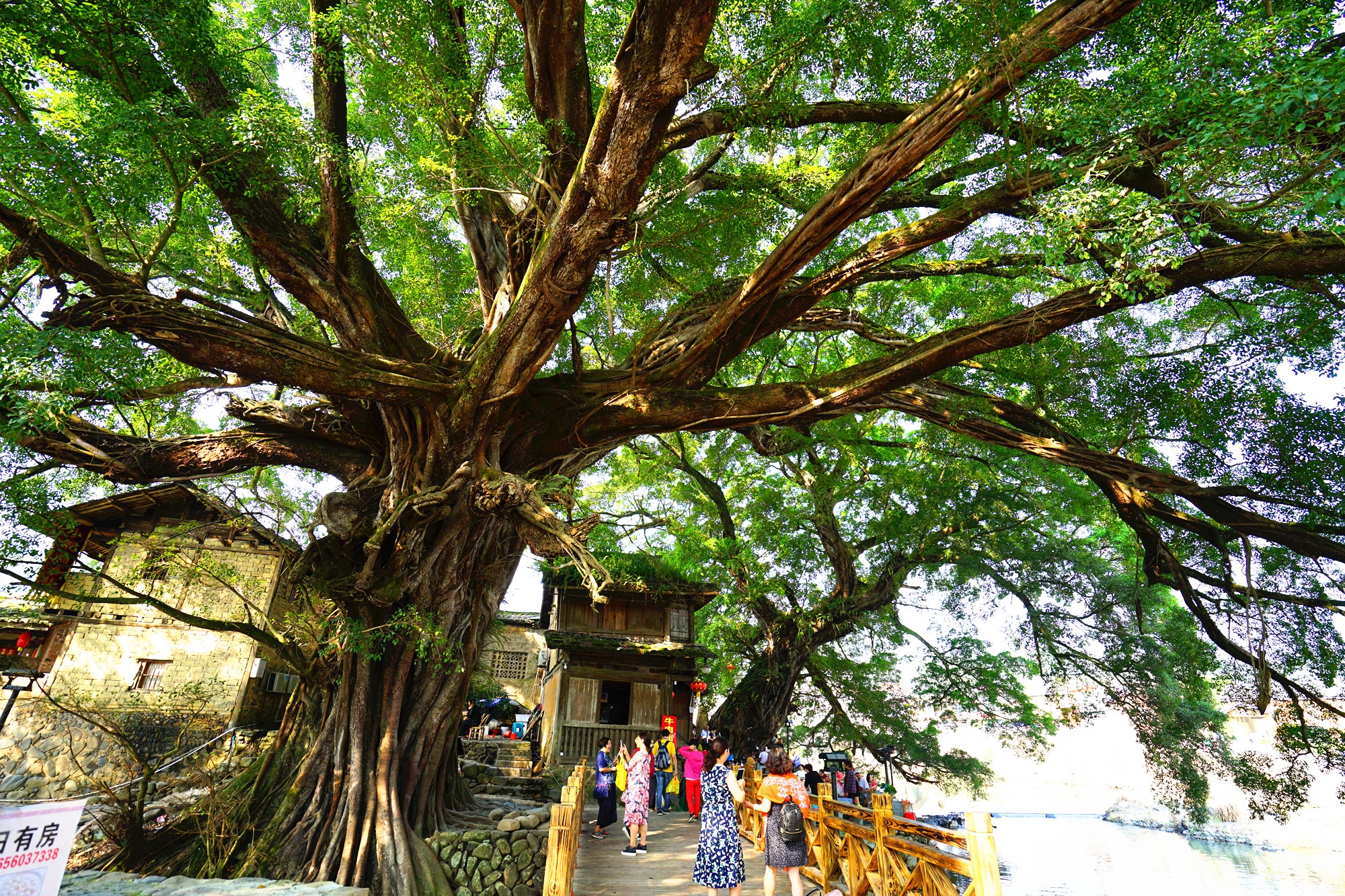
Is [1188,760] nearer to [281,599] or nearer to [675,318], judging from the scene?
[675,318]

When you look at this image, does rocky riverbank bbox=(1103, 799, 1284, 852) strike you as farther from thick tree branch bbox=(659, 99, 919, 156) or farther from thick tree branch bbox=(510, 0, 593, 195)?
thick tree branch bbox=(510, 0, 593, 195)

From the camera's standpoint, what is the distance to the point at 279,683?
13062mm

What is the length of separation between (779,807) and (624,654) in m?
9.39

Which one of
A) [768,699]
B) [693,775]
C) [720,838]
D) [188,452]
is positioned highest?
[188,452]

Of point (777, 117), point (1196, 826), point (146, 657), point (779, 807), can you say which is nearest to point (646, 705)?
point (146, 657)

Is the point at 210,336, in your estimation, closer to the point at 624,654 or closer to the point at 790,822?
the point at 790,822

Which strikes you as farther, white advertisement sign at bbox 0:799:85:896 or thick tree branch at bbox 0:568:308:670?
thick tree branch at bbox 0:568:308:670

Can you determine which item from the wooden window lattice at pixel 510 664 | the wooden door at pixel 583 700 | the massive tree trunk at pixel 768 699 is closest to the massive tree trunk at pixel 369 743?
the wooden door at pixel 583 700

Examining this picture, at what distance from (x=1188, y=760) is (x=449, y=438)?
12.6 meters

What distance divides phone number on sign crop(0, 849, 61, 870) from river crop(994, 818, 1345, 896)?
42.2ft

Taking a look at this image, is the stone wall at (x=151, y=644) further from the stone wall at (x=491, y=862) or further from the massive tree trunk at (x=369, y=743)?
the stone wall at (x=491, y=862)

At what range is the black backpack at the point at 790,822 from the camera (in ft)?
16.8

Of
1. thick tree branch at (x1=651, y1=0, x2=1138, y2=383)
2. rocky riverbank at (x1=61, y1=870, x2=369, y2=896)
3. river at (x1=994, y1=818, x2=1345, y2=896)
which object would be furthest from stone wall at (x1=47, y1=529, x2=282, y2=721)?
river at (x1=994, y1=818, x2=1345, y2=896)

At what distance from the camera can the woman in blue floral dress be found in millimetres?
5301
